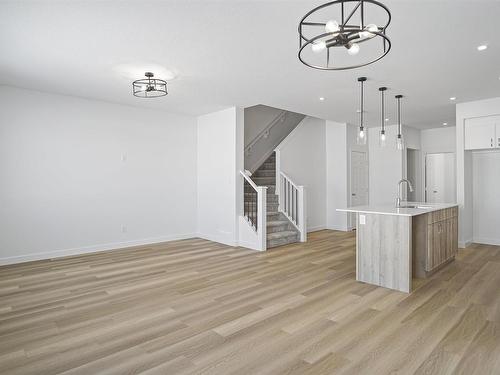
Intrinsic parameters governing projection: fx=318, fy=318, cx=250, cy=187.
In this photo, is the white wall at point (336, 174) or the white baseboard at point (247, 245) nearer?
the white baseboard at point (247, 245)

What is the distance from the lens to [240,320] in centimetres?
296

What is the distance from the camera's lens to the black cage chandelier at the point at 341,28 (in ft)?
6.81

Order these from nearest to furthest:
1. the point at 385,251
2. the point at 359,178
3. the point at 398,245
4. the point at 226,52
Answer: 1. the point at 226,52
2. the point at 398,245
3. the point at 385,251
4. the point at 359,178

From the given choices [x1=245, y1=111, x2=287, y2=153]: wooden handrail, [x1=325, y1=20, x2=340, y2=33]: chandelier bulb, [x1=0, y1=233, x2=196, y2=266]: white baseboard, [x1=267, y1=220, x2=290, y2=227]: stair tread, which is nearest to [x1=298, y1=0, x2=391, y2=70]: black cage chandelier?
[x1=325, y1=20, x2=340, y2=33]: chandelier bulb

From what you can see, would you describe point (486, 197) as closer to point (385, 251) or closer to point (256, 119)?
point (385, 251)

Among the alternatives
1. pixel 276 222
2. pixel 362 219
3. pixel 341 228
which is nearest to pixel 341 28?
pixel 362 219

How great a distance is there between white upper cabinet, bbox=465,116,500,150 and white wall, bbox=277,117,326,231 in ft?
10.6

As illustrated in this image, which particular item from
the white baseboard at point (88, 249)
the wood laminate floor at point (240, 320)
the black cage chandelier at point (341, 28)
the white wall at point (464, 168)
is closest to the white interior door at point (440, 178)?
the white wall at point (464, 168)

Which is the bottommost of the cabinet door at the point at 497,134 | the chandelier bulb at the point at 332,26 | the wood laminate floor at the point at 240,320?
the wood laminate floor at the point at 240,320

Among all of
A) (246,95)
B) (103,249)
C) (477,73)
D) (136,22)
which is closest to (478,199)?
(477,73)

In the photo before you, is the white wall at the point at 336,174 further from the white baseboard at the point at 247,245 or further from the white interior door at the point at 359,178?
the white baseboard at the point at 247,245

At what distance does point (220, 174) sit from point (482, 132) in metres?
4.94

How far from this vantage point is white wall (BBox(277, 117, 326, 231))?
24.6ft

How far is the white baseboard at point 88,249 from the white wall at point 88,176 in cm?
2
